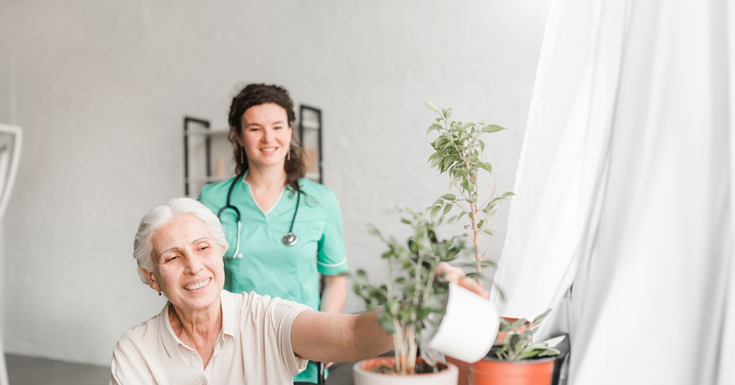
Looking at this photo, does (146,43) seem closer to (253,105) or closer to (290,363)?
(253,105)

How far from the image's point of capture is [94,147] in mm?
4133

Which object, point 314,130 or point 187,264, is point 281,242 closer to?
point 187,264

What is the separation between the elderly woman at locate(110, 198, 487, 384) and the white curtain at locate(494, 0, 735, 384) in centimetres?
65

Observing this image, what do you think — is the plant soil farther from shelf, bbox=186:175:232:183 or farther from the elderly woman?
shelf, bbox=186:175:232:183

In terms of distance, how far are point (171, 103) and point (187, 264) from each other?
296 cm

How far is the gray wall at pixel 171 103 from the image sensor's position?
10.2 feet

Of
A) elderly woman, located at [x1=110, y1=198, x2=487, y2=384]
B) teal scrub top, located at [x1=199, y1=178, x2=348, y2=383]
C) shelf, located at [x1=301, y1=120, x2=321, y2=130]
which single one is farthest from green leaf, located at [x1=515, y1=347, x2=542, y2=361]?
shelf, located at [x1=301, y1=120, x2=321, y2=130]

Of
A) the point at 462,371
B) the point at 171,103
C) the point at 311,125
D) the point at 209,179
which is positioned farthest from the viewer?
the point at 171,103

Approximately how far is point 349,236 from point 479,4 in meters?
1.72

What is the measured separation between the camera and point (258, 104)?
6.08ft

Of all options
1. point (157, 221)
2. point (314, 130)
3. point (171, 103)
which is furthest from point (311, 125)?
point (157, 221)

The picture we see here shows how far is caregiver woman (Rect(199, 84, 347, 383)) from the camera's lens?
184cm

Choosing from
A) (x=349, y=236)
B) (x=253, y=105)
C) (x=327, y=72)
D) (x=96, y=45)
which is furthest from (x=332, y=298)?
(x=96, y=45)

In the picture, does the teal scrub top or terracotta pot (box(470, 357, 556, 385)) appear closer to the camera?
terracotta pot (box(470, 357, 556, 385))
